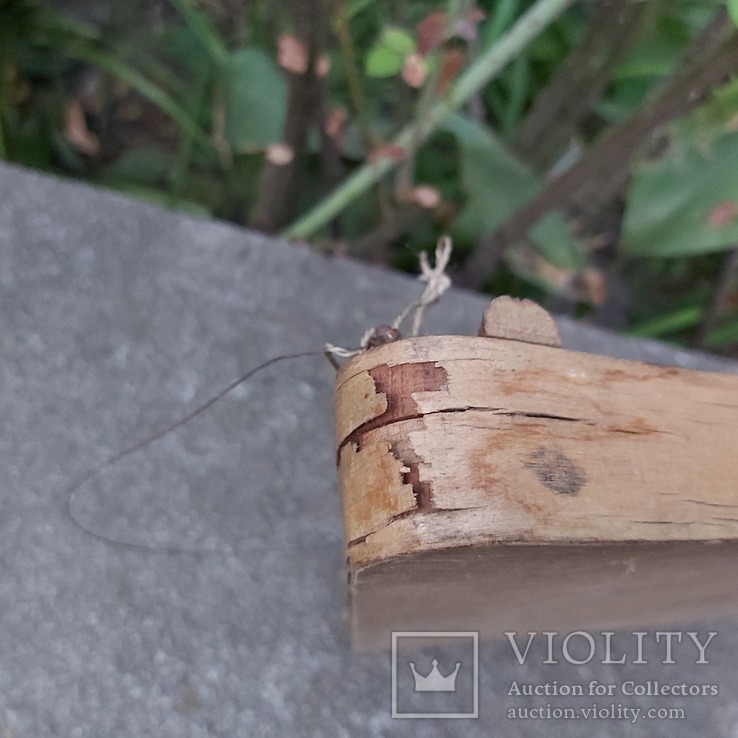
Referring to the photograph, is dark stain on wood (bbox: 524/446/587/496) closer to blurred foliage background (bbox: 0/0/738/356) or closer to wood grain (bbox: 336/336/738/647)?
wood grain (bbox: 336/336/738/647)

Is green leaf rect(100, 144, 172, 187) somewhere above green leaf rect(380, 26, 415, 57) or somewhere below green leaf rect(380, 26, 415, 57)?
above

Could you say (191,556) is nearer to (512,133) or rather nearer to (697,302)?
(512,133)

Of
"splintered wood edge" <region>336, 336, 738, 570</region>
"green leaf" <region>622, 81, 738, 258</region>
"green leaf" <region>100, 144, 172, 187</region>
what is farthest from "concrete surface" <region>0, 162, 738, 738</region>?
"splintered wood edge" <region>336, 336, 738, 570</region>

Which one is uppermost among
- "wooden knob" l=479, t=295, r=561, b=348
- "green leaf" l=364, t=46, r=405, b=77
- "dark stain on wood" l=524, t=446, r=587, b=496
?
"green leaf" l=364, t=46, r=405, b=77

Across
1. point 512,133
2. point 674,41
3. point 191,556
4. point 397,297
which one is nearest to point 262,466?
point 191,556

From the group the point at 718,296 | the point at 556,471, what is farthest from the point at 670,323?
the point at 556,471

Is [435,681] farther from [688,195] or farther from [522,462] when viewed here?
[688,195]

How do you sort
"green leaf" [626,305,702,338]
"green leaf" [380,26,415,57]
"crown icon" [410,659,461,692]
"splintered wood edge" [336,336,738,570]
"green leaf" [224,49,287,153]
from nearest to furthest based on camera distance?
"splintered wood edge" [336,336,738,570], "green leaf" [380,26,415,57], "crown icon" [410,659,461,692], "green leaf" [224,49,287,153], "green leaf" [626,305,702,338]

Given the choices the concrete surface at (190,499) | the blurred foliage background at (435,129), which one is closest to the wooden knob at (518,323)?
the blurred foliage background at (435,129)
